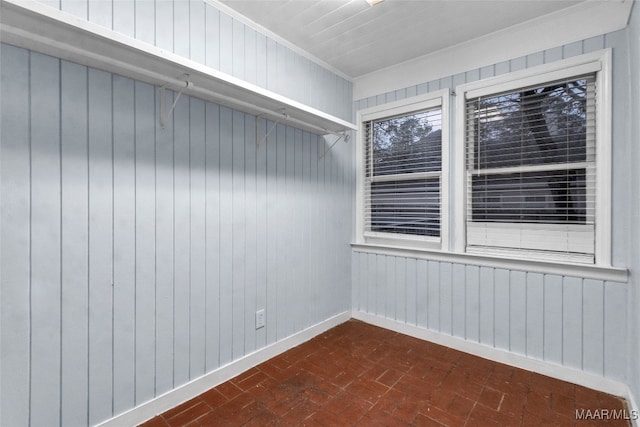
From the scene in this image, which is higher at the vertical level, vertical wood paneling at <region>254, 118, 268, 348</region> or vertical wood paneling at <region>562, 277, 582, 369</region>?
vertical wood paneling at <region>254, 118, 268, 348</region>

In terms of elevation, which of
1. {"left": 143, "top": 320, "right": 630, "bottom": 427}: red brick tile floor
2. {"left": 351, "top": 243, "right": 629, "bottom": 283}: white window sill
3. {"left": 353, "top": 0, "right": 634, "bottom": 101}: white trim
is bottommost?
{"left": 143, "top": 320, "right": 630, "bottom": 427}: red brick tile floor

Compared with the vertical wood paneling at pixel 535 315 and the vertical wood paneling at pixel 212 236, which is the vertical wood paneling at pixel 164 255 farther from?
the vertical wood paneling at pixel 535 315

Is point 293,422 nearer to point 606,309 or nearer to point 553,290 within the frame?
point 553,290

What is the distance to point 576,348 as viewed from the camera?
7.09 ft

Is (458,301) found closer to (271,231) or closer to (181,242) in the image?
(271,231)

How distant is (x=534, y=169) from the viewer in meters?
2.34

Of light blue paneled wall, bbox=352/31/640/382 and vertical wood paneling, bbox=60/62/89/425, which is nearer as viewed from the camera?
vertical wood paneling, bbox=60/62/89/425

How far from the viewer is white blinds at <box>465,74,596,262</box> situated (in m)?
2.17

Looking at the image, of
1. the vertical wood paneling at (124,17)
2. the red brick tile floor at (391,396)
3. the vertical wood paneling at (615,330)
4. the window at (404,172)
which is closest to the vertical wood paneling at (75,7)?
the vertical wood paneling at (124,17)

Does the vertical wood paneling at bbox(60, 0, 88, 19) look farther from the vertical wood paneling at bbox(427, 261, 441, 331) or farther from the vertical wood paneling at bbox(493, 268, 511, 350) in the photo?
the vertical wood paneling at bbox(493, 268, 511, 350)

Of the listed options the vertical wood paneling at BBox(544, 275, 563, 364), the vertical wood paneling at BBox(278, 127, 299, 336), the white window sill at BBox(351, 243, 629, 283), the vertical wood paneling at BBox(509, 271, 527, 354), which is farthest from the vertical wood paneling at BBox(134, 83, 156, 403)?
the vertical wood paneling at BBox(544, 275, 563, 364)

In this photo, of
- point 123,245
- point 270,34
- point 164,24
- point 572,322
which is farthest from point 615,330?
point 164,24

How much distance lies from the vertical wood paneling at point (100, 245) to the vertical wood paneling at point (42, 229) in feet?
0.43

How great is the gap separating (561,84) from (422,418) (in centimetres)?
245
